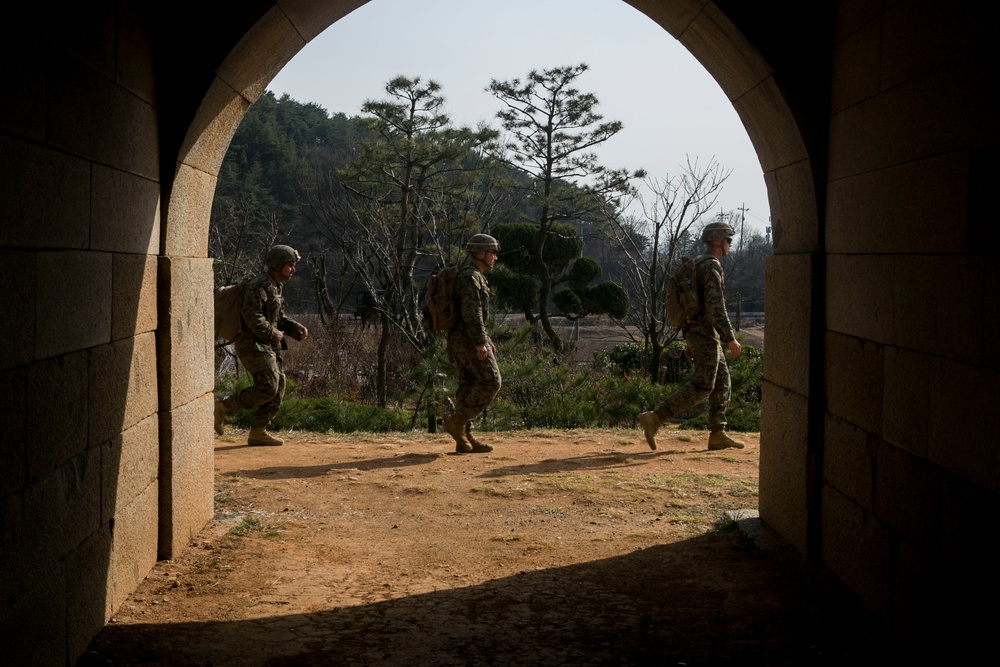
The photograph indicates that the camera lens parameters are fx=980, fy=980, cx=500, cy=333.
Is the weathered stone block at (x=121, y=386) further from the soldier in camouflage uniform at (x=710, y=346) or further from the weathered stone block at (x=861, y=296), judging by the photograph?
the soldier in camouflage uniform at (x=710, y=346)

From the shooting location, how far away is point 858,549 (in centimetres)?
440

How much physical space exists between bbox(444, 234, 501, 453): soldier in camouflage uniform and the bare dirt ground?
34.6 inches

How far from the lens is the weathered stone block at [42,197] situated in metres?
3.08

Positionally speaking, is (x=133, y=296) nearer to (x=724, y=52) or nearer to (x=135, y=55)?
(x=135, y=55)

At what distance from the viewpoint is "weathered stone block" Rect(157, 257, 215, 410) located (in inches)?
195

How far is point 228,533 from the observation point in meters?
5.82

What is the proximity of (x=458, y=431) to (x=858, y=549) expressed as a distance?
5065 mm

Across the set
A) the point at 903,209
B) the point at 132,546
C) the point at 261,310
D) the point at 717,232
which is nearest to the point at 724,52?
the point at 903,209

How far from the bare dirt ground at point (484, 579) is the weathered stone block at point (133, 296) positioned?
4.07 feet

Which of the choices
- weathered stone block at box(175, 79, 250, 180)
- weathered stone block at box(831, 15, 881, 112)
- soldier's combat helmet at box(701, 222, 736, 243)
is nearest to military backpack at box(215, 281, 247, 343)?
weathered stone block at box(175, 79, 250, 180)

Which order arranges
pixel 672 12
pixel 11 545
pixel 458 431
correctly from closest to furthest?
1. pixel 11 545
2. pixel 672 12
3. pixel 458 431

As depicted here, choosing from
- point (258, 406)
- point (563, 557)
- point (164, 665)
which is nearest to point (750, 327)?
point (258, 406)

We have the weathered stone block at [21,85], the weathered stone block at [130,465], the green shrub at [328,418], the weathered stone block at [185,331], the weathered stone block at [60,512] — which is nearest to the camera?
the weathered stone block at [21,85]

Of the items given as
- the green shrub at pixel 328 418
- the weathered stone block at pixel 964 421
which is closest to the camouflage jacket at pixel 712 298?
the weathered stone block at pixel 964 421
